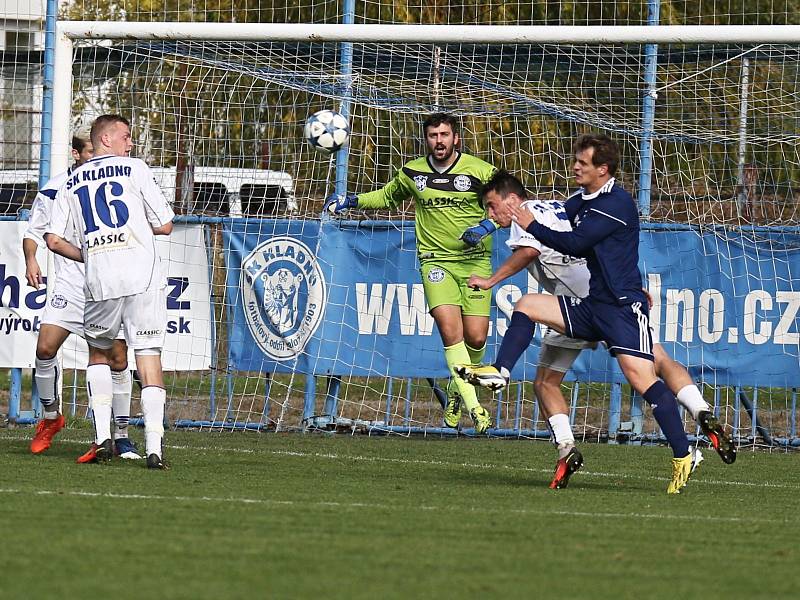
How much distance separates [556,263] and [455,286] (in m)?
1.62

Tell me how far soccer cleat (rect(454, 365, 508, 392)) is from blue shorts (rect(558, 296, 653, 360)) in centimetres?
61

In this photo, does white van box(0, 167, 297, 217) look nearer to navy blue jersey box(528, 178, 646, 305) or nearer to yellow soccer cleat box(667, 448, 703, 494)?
navy blue jersey box(528, 178, 646, 305)

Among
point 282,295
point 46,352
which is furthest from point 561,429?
point 282,295

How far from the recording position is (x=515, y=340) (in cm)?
816

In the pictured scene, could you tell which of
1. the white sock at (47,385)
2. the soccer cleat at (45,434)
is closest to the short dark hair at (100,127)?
the white sock at (47,385)

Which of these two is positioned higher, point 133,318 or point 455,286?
point 455,286

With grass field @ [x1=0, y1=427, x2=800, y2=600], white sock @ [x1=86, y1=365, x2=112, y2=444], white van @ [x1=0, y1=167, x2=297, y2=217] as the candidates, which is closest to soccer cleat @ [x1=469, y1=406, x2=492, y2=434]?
grass field @ [x1=0, y1=427, x2=800, y2=600]

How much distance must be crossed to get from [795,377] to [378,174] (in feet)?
15.1

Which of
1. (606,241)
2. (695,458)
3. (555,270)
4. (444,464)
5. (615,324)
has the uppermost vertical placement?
(606,241)

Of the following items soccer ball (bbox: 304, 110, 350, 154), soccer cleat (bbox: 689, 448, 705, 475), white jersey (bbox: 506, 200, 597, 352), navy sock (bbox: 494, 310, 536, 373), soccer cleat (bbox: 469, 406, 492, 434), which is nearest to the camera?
soccer cleat (bbox: 689, 448, 705, 475)

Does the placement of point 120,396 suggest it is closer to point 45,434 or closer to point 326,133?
point 45,434

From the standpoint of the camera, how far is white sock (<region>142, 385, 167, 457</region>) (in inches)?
333

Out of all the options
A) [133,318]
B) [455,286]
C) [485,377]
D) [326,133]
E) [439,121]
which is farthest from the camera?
[326,133]

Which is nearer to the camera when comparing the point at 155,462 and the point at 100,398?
the point at 155,462
